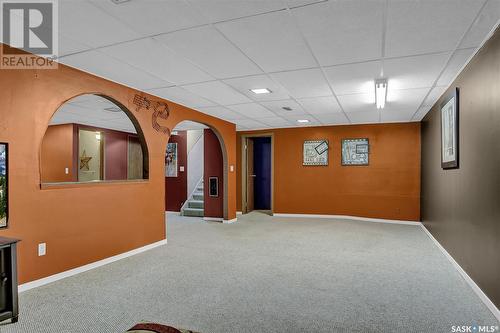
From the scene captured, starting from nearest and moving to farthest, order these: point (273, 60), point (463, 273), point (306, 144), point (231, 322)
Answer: point (231, 322) → point (273, 60) → point (463, 273) → point (306, 144)

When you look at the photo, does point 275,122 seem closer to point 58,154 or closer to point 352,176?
point 352,176

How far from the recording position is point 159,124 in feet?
16.4

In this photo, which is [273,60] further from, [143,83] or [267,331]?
[267,331]

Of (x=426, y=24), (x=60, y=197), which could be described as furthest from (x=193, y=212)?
(x=426, y=24)

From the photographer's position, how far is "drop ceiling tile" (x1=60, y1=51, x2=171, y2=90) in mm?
3326

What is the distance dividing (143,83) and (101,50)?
1093 millimetres

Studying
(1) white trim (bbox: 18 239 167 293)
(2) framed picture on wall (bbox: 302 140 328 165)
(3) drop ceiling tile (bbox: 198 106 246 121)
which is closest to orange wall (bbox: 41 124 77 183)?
(3) drop ceiling tile (bbox: 198 106 246 121)

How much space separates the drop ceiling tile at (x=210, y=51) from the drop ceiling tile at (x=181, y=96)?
3.25ft

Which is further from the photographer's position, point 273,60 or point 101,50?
point 273,60

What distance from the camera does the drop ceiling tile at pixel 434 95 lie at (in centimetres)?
442

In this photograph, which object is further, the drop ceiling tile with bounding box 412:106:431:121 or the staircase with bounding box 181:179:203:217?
the staircase with bounding box 181:179:203:217

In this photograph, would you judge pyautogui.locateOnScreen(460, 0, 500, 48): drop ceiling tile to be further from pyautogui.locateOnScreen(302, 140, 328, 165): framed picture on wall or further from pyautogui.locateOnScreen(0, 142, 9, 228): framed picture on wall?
pyautogui.locateOnScreen(302, 140, 328, 165): framed picture on wall

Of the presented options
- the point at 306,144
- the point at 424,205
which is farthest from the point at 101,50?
the point at 424,205

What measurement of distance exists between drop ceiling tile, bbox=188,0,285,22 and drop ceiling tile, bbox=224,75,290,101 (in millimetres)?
1512
